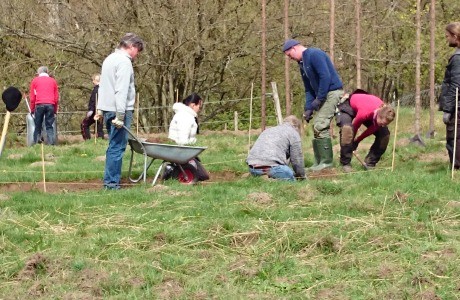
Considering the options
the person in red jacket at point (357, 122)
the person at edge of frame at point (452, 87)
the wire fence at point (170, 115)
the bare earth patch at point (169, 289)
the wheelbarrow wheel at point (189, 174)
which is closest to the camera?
the bare earth patch at point (169, 289)

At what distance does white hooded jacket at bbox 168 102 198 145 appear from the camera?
455 inches

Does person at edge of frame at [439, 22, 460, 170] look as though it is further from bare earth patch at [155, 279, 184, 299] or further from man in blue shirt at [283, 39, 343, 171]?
bare earth patch at [155, 279, 184, 299]

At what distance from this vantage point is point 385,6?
2873 cm

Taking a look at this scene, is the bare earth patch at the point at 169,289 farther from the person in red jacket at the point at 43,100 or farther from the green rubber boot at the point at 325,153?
the person in red jacket at the point at 43,100

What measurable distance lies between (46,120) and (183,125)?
6.16 meters

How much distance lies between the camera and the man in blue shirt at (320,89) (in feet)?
36.0

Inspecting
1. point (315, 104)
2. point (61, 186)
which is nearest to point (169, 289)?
point (61, 186)

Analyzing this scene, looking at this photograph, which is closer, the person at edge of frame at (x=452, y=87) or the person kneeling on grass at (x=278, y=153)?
the person kneeling on grass at (x=278, y=153)

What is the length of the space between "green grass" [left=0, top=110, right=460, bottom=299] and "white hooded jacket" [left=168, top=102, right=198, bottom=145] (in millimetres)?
1914

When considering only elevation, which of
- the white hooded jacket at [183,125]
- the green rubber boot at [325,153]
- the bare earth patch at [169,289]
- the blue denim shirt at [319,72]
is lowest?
the bare earth patch at [169,289]

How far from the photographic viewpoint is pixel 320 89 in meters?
11.0

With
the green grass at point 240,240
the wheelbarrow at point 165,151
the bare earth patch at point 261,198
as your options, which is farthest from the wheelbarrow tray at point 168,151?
the bare earth patch at point 261,198

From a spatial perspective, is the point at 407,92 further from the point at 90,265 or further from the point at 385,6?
the point at 90,265

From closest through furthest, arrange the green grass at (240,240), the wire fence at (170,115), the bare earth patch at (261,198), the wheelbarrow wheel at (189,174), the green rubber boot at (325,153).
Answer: the green grass at (240,240) → the bare earth patch at (261,198) → the wheelbarrow wheel at (189,174) → the green rubber boot at (325,153) → the wire fence at (170,115)
